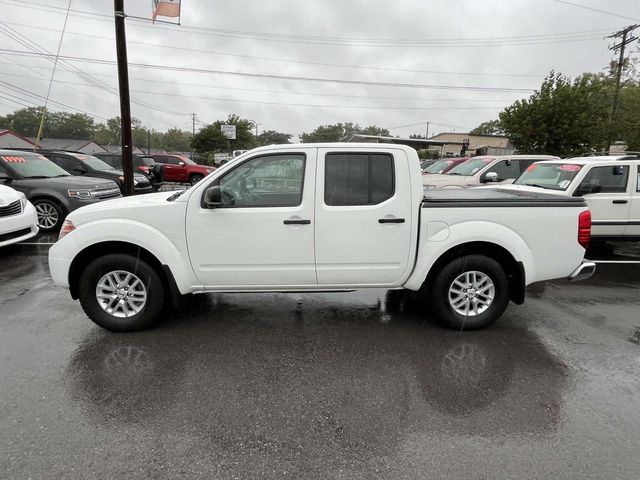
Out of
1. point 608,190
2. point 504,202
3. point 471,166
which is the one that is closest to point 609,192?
point 608,190

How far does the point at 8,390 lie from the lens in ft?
10.0

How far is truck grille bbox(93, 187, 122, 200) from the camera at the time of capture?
371 inches

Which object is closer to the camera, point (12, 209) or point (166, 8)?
point (12, 209)

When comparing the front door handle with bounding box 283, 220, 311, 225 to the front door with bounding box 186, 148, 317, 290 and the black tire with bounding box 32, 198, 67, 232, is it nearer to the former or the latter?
the front door with bounding box 186, 148, 317, 290

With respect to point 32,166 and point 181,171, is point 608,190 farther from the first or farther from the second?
point 181,171

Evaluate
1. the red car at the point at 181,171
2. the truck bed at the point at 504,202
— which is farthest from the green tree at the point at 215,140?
the truck bed at the point at 504,202

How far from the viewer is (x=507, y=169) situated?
11188mm

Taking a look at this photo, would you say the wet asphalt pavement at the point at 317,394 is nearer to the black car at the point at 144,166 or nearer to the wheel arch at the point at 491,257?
the wheel arch at the point at 491,257

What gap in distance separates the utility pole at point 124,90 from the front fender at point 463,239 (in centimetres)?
960

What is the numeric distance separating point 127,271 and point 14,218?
14.2ft

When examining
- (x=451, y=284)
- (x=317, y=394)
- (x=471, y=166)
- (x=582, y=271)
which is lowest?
(x=317, y=394)

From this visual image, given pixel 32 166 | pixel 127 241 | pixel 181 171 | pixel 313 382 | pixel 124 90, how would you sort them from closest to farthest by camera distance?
pixel 313 382
pixel 127 241
pixel 32 166
pixel 124 90
pixel 181 171

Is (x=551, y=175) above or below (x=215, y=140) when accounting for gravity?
below

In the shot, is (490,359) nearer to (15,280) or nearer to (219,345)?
(219,345)
